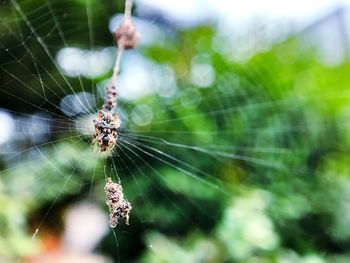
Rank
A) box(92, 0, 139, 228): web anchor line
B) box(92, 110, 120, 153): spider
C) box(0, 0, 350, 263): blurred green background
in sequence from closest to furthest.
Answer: box(92, 0, 139, 228): web anchor line
box(92, 110, 120, 153): spider
box(0, 0, 350, 263): blurred green background

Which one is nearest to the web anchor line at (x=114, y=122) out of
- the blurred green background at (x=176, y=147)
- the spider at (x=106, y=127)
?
the spider at (x=106, y=127)

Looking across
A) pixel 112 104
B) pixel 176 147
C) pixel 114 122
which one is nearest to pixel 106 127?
pixel 114 122

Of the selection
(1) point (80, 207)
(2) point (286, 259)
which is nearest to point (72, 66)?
(1) point (80, 207)

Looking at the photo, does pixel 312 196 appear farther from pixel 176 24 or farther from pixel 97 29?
pixel 97 29

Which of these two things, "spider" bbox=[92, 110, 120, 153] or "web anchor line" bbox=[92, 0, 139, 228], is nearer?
"web anchor line" bbox=[92, 0, 139, 228]

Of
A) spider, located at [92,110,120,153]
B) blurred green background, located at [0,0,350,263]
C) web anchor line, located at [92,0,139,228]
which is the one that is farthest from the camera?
blurred green background, located at [0,0,350,263]

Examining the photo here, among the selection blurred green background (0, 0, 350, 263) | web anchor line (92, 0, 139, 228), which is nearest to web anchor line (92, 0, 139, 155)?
web anchor line (92, 0, 139, 228)

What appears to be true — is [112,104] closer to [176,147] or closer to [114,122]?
[114,122]

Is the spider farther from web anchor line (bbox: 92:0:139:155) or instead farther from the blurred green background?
the blurred green background
